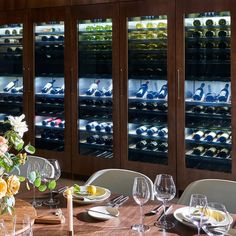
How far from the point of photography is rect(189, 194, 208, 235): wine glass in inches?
61.4

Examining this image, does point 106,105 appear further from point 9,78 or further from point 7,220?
point 7,220

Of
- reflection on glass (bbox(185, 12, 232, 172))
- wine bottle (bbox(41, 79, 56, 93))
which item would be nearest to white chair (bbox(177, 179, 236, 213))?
reflection on glass (bbox(185, 12, 232, 172))

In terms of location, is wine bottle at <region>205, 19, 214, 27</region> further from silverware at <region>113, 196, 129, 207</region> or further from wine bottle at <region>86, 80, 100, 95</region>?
silverware at <region>113, 196, 129, 207</region>

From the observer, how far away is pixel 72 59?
460 cm

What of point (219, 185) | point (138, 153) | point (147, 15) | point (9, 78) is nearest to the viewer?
point (219, 185)

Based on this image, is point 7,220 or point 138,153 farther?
point 138,153

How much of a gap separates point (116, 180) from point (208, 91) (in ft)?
6.28

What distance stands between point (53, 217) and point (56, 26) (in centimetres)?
334

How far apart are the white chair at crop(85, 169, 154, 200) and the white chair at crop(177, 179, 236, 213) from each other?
325 mm

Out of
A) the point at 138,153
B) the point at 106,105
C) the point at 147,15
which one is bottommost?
the point at 138,153

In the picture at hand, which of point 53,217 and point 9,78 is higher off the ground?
point 9,78

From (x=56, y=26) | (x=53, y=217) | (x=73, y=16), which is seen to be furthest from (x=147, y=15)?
(x=53, y=217)

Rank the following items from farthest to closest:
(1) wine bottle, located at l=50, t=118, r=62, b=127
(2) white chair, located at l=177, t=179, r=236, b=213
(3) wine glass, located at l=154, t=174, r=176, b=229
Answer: (1) wine bottle, located at l=50, t=118, r=62, b=127, (2) white chair, located at l=177, t=179, r=236, b=213, (3) wine glass, located at l=154, t=174, r=176, b=229

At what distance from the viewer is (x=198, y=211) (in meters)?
1.62
